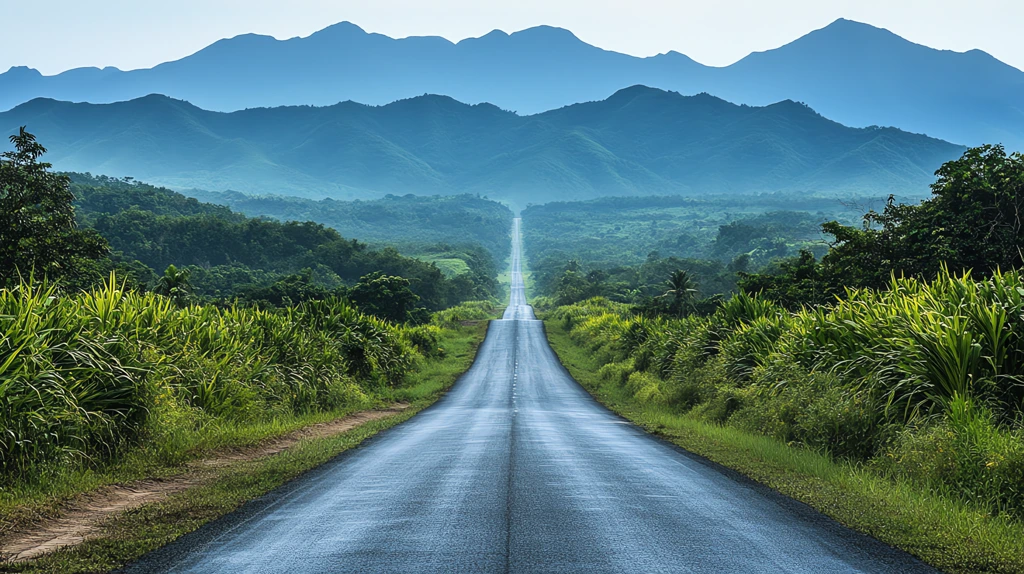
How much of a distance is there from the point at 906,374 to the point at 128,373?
12.7 m

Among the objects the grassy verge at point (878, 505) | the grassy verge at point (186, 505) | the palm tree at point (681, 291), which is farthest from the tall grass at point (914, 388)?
the palm tree at point (681, 291)

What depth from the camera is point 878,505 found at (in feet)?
30.5

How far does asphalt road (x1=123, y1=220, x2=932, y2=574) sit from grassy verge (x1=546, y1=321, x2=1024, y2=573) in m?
0.33

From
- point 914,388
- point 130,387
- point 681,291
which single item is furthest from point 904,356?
point 681,291

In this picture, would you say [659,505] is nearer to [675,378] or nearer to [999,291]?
[999,291]

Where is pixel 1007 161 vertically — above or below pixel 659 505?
above

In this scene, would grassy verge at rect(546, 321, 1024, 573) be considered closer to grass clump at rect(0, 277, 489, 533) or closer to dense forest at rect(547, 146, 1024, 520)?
dense forest at rect(547, 146, 1024, 520)

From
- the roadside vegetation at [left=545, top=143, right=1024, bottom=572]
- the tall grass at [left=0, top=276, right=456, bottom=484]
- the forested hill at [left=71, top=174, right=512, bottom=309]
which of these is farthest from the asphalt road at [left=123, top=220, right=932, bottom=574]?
the forested hill at [left=71, top=174, right=512, bottom=309]

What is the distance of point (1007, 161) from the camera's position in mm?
27125

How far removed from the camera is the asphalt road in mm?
6855

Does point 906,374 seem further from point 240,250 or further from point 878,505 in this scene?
point 240,250

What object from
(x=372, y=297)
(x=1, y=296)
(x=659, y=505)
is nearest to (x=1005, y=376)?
(x=659, y=505)

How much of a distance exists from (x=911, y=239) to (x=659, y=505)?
23.2 metres

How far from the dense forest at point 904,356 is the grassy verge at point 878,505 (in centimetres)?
54
